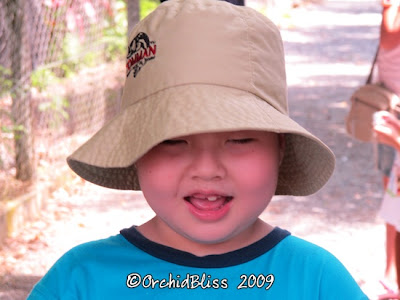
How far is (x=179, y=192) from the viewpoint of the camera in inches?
63.4

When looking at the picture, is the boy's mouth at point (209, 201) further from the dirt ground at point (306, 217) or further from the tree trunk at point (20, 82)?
the tree trunk at point (20, 82)

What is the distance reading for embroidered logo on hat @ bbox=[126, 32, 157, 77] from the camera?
5.43ft

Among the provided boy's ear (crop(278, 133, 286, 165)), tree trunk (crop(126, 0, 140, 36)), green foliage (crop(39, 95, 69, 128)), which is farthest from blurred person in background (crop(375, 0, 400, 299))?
tree trunk (crop(126, 0, 140, 36))

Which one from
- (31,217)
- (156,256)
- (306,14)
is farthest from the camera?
(306,14)

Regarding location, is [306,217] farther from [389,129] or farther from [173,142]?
[173,142]

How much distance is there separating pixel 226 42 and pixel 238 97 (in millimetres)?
123

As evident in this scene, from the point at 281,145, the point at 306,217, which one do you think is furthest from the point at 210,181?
the point at 306,217

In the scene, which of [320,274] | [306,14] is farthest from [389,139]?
[306,14]

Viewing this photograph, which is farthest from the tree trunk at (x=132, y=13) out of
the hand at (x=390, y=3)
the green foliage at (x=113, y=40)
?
the hand at (x=390, y=3)

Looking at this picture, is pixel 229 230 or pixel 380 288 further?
pixel 380 288

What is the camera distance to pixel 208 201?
160cm

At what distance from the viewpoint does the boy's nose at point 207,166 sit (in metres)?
1.57

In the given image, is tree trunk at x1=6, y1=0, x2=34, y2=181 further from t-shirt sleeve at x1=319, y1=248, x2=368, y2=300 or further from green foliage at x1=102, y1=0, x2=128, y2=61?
t-shirt sleeve at x1=319, y1=248, x2=368, y2=300

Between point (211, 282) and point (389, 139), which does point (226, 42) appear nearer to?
point (211, 282)
